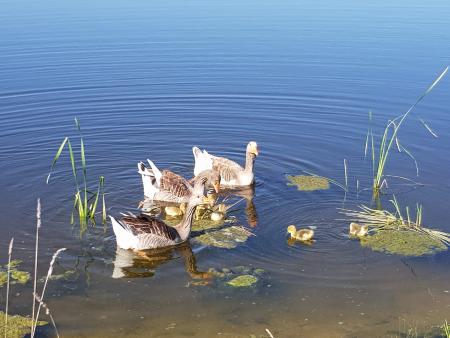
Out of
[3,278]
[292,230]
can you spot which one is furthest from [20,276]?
[292,230]

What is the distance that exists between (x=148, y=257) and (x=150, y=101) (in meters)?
10.4

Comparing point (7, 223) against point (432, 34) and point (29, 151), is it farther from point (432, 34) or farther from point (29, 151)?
point (432, 34)

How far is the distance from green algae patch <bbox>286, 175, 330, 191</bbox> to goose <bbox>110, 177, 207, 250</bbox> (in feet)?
11.5

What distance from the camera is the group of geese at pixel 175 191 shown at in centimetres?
1259

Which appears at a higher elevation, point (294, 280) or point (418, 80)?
point (418, 80)

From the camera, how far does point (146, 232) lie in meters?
12.6

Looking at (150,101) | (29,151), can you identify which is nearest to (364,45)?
(150,101)

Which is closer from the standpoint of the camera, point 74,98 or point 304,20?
point 74,98

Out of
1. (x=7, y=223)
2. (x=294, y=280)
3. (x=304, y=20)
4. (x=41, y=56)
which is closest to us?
(x=294, y=280)

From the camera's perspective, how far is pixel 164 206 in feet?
50.7

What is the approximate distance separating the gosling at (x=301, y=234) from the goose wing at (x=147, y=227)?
2148mm

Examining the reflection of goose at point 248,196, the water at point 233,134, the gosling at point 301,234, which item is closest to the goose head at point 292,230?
the gosling at point 301,234

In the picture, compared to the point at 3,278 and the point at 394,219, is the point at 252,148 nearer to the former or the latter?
the point at 394,219

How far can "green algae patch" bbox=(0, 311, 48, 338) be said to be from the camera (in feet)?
32.3
